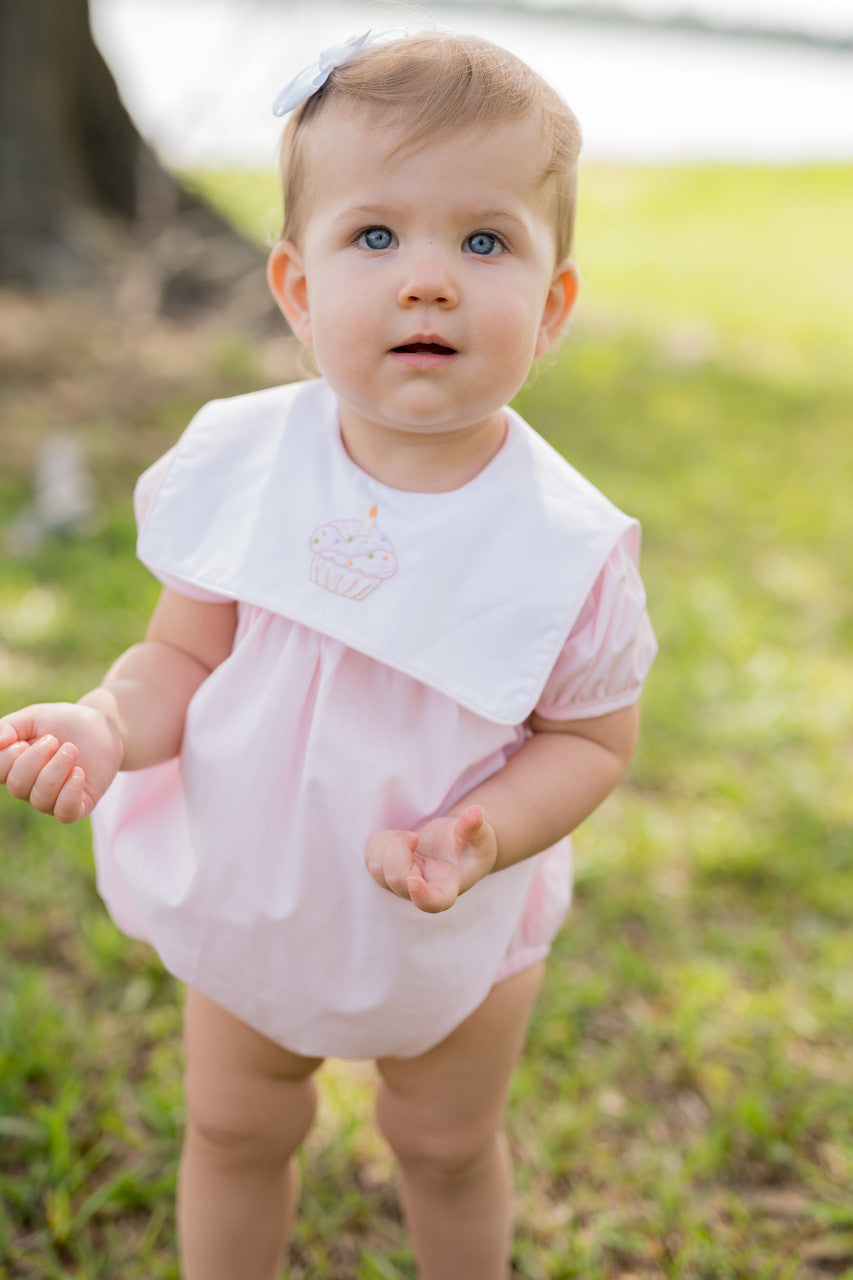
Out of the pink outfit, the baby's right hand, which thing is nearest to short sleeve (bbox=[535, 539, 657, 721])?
the pink outfit

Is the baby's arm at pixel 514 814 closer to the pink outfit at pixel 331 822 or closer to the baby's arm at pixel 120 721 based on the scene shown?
the pink outfit at pixel 331 822

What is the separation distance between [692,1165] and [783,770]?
4.06 feet

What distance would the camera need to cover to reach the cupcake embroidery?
4.06 ft

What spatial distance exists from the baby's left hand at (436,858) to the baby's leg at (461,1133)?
33cm

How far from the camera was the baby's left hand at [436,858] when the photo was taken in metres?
1.08

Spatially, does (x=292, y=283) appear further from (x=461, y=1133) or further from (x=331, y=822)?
(x=461, y=1133)

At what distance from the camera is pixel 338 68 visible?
47.0 inches

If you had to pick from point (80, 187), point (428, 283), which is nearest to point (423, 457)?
point (428, 283)

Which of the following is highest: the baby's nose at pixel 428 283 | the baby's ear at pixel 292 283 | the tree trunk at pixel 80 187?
the baby's nose at pixel 428 283

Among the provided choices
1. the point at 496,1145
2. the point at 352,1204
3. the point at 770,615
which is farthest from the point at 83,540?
the point at 496,1145

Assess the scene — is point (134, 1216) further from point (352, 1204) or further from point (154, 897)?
point (154, 897)

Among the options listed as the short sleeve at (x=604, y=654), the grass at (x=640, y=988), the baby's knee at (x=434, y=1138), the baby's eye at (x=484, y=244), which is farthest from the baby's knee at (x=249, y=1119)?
the baby's eye at (x=484, y=244)

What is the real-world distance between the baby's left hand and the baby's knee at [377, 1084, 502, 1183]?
0.46m

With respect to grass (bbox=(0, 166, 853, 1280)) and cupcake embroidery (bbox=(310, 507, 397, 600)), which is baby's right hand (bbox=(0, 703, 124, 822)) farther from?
grass (bbox=(0, 166, 853, 1280))
